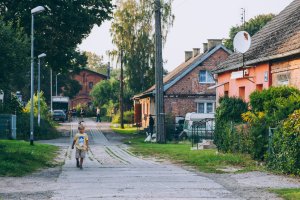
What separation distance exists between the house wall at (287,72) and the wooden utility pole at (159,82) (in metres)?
10.5

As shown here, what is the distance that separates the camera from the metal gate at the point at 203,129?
124 feet

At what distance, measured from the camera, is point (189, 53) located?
6812 cm

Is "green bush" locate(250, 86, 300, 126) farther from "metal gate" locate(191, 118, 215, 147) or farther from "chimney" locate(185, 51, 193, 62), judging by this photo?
"chimney" locate(185, 51, 193, 62)

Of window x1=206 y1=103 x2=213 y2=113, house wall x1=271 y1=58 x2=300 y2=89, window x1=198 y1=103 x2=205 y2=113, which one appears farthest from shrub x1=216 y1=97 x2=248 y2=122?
window x1=206 y1=103 x2=213 y2=113

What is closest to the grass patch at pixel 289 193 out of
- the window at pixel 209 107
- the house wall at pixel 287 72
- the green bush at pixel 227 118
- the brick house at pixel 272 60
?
the brick house at pixel 272 60

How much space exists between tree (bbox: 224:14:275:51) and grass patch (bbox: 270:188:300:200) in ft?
196

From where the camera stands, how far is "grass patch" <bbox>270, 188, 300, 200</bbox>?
11.9m

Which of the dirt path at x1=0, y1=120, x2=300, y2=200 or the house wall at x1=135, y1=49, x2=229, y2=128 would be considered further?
the house wall at x1=135, y1=49, x2=229, y2=128

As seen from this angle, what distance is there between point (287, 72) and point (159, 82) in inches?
511

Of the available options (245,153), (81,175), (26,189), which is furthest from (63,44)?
(26,189)

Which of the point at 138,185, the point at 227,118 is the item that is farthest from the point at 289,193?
the point at 227,118

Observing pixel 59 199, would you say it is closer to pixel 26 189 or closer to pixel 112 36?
pixel 26 189

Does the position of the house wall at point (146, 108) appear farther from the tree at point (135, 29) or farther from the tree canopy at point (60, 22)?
the tree canopy at point (60, 22)

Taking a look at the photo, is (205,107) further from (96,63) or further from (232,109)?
(96,63)
